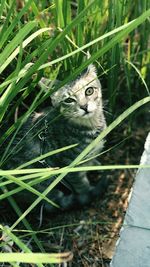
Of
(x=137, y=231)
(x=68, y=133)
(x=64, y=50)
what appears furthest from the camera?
(x=68, y=133)

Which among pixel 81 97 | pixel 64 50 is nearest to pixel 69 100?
pixel 81 97

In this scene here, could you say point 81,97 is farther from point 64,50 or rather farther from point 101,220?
point 101,220

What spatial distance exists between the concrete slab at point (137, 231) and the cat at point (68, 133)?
0.36 m

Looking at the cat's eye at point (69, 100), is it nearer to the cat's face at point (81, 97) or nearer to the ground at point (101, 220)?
the cat's face at point (81, 97)

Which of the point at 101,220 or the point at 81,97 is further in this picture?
the point at 101,220

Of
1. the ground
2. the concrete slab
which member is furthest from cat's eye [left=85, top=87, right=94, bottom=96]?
the concrete slab

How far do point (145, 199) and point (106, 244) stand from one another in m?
0.36

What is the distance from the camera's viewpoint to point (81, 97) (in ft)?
6.22

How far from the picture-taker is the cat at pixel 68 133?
1911 millimetres

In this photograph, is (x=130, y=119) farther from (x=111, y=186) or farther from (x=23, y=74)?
(x=23, y=74)

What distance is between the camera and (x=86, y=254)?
1.96 meters

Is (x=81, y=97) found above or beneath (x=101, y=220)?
above

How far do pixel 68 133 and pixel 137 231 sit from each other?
1.89 feet

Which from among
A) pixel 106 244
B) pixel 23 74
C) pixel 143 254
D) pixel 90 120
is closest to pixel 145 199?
pixel 143 254
